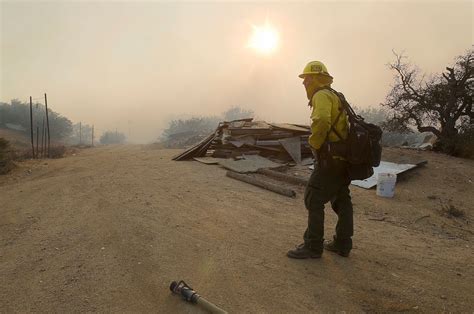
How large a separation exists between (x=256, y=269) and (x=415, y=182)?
6.80 m

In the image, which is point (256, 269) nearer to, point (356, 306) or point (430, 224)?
point (356, 306)

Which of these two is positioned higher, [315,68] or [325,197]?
[315,68]

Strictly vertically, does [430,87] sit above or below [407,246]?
above

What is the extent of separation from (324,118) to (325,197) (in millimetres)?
898

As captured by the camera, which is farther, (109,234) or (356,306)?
(109,234)

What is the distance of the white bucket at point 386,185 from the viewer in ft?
26.0

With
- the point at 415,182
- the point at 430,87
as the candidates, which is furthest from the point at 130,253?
the point at 430,87

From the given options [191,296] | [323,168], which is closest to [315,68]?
[323,168]

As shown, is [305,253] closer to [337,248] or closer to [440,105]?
[337,248]

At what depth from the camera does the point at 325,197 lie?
4.18 meters

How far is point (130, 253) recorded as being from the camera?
4289mm

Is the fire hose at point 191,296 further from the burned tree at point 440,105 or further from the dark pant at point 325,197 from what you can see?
the burned tree at point 440,105

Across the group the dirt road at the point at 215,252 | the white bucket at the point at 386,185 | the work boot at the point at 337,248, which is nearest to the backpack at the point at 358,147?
the work boot at the point at 337,248

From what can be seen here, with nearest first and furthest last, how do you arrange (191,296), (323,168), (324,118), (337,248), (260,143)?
(191,296) < (324,118) < (323,168) < (337,248) < (260,143)
